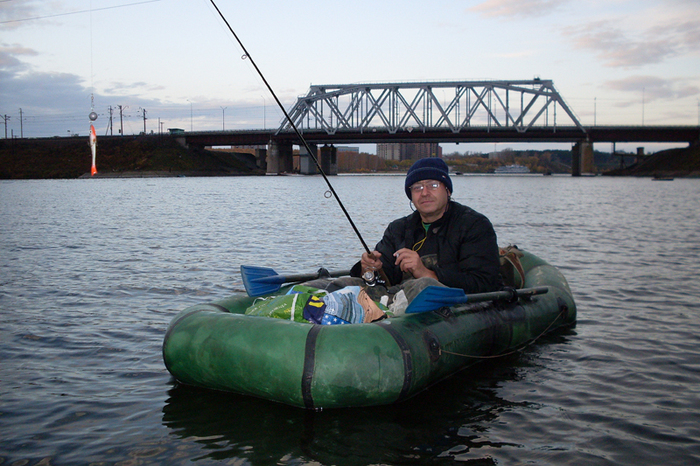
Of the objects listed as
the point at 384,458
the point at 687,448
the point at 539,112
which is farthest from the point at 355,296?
the point at 539,112

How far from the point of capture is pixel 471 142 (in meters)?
93.1

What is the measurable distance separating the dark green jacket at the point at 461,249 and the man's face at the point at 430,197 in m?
0.13

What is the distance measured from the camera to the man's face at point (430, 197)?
5.52 meters

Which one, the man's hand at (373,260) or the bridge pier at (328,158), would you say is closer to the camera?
the man's hand at (373,260)

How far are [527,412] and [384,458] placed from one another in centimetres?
149

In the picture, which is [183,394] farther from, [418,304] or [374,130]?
[374,130]

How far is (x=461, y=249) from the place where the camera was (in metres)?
5.51

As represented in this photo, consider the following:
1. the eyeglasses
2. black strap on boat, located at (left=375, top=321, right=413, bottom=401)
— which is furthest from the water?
the eyeglasses

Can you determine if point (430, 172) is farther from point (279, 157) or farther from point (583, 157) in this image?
point (279, 157)

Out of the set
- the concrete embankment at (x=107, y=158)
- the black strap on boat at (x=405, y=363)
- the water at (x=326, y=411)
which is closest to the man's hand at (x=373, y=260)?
the black strap on boat at (x=405, y=363)

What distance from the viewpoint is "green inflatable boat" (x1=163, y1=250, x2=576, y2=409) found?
4.36 metres

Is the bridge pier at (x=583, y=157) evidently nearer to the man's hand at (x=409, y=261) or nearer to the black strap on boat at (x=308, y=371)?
the man's hand at (x=409, y=261)

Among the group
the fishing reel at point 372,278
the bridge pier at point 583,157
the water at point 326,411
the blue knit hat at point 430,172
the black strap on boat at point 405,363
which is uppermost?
the bridge pier at point 583,157

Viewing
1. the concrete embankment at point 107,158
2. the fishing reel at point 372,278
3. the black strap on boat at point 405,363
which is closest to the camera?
the black strap on boat at point 405,363
